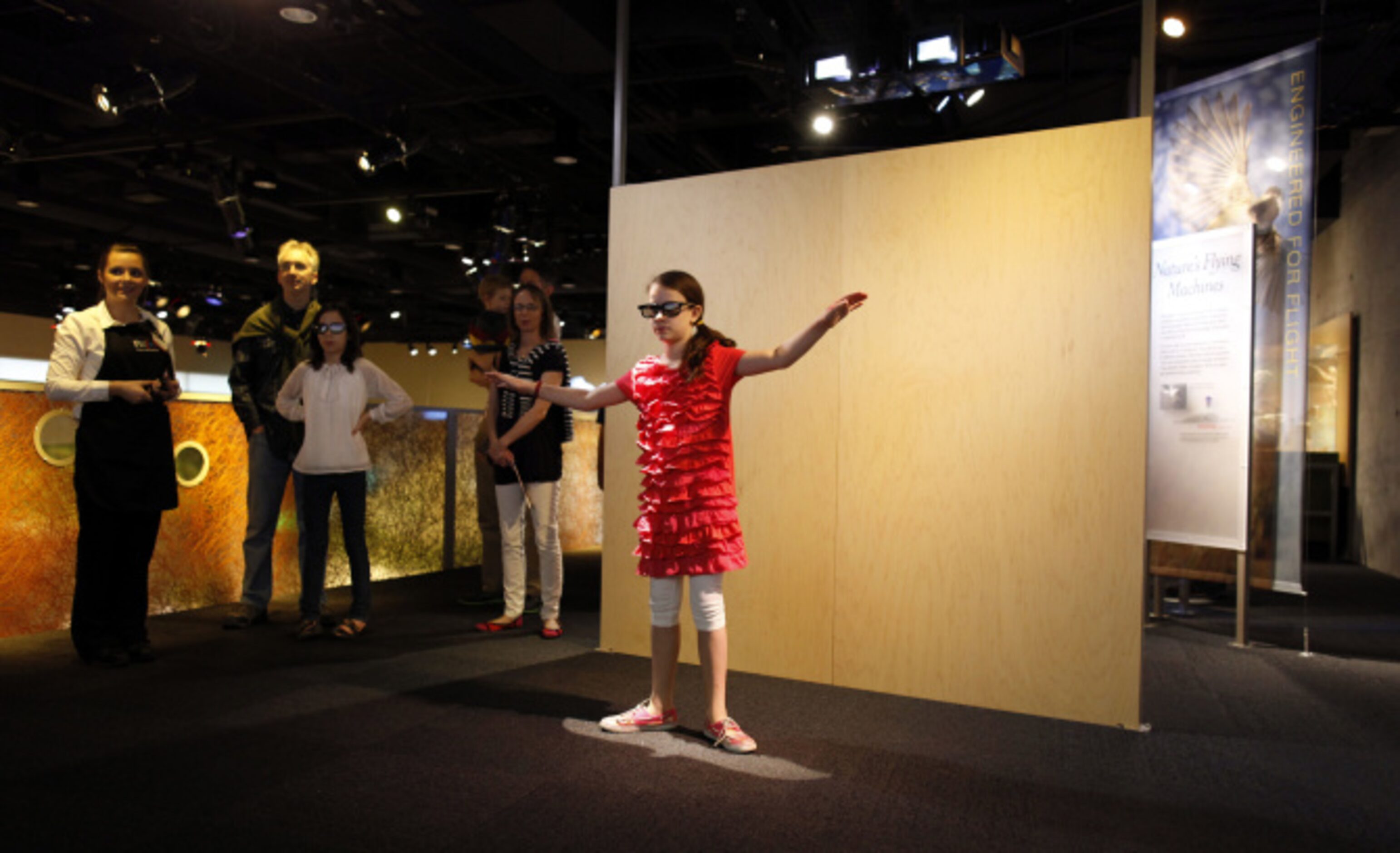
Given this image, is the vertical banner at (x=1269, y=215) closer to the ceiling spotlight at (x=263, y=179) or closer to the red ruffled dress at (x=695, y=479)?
the red ruffled dress at (x=695, y=479)

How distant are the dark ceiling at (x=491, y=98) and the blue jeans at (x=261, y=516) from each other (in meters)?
2.54

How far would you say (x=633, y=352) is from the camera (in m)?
4.00

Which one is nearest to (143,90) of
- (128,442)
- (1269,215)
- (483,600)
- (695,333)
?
(128,442)

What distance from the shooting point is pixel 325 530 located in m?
4.22

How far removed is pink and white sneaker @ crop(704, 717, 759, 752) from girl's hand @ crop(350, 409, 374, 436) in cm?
227

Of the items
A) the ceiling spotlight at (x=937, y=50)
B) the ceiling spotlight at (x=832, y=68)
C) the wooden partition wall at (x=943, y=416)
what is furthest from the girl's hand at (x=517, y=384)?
the ceiling spotlight at (x=937, y=50)

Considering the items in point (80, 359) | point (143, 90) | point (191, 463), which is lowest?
point (191, 463)

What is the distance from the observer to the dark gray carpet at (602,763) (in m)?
2.09

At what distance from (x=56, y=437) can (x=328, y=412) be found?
130 centimetres

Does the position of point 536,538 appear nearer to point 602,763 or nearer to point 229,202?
point 602,763

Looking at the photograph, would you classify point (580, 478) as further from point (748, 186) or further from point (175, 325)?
point (175, 325)

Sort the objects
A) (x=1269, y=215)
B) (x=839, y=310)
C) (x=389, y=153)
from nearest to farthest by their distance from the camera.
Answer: (x=839, y=310), (x=1269, y=215), (x=389, y=153)

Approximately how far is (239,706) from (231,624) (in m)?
1.41

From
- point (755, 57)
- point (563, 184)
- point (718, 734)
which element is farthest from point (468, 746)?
point (563, 184)
